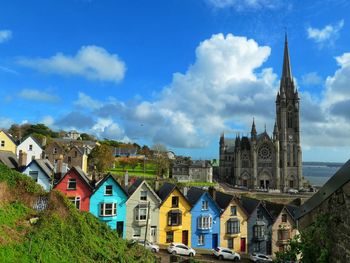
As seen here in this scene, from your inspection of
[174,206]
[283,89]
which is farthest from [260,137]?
[174,206]

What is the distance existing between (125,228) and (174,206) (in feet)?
20.8

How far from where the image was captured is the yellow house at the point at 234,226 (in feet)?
125

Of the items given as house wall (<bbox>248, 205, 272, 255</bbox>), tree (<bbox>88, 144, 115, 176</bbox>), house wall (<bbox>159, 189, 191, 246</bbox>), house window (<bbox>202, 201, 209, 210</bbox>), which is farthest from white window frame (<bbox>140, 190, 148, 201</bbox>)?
tree (<bbox>88, 144, 115, 176</bbox>)

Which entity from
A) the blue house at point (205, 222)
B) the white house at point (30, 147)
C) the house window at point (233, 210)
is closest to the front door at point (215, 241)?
the blue house at point (205, 222)

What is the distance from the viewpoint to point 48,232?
1652cm

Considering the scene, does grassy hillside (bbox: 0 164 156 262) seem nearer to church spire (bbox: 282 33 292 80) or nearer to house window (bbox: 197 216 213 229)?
house window (bbox: 197 216 213 229)

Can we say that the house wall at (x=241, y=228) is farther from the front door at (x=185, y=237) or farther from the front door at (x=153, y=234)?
the front door at (x=153, y=234)

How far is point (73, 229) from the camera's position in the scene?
1789cm

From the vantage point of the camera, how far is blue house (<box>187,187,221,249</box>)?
37.4 m

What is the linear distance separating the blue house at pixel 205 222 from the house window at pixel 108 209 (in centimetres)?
970

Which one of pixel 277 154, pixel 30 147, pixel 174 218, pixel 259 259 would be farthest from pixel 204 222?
pixel 277 154

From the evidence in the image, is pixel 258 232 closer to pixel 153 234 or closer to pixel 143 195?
pixel 153 234

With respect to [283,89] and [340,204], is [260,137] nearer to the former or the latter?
[283,89]

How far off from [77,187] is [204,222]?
1594 centimetres
